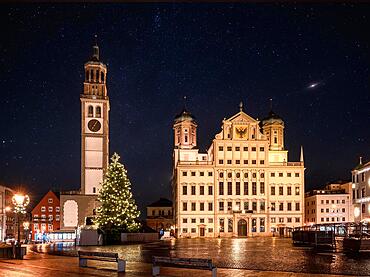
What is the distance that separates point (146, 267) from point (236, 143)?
66.7 metres

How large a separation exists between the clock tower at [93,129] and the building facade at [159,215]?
50.0 m

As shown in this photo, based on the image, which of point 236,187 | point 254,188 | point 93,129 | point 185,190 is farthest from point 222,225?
point 93,129

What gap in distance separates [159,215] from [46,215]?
36.2 metres

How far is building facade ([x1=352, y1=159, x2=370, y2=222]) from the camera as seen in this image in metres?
55.4

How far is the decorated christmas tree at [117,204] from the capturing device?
48.6 metres

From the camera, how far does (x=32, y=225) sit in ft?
311

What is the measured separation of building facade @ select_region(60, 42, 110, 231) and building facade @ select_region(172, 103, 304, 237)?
47.2 feet

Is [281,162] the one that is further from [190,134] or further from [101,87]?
[101,87]

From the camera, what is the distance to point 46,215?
314 feet

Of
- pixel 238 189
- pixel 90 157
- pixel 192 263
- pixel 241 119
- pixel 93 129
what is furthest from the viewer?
pixel 241 119

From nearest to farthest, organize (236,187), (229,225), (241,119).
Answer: (229,225) → (236,187) → (241,119)

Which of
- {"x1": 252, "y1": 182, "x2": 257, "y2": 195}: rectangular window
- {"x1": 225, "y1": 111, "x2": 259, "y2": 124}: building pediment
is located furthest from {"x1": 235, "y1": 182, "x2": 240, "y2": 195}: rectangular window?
{"x1": 225, "y1": 111, "x2": 259, "y2": 124}: building pediment

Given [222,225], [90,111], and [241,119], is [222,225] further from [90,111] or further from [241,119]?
[90,111]

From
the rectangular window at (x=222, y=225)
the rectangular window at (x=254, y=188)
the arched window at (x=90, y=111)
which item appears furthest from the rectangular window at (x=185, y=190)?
the arched window at (x=90, y=111)
